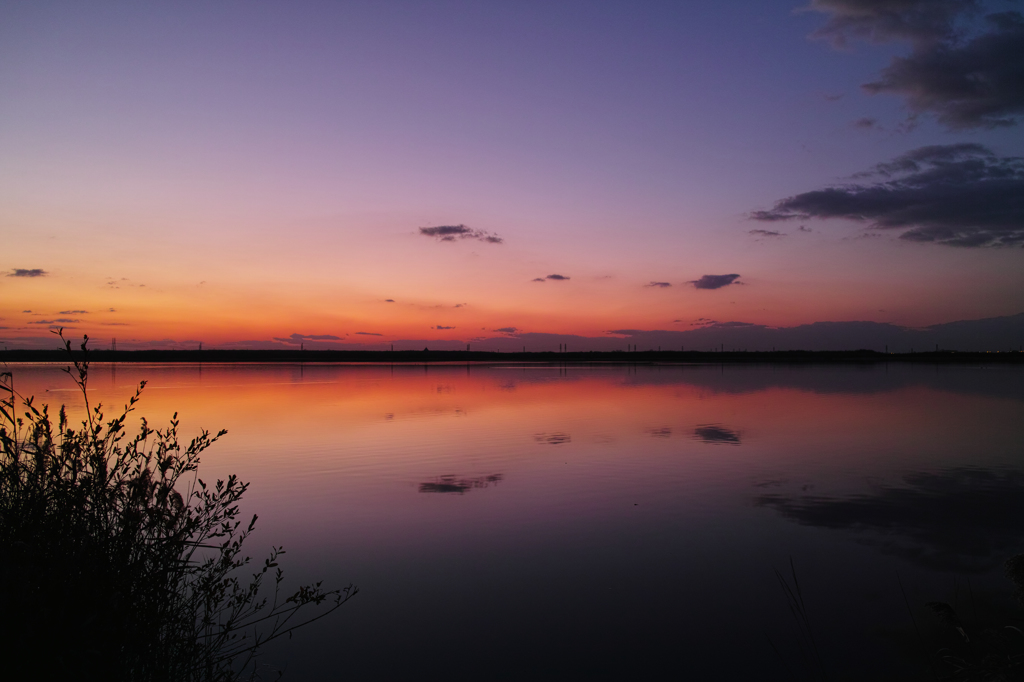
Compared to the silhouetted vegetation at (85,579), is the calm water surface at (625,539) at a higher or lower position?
lower

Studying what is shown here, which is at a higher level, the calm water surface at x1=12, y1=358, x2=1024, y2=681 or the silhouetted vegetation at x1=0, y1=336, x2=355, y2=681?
the silhouetted vegetation at x1=0, y1=336, x2=355, y2=681

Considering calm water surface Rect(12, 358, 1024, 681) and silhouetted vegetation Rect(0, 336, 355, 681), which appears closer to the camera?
silhouetted vegetation Rect(0, 336, 355, 681)

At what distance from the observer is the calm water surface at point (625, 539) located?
18.0 feet

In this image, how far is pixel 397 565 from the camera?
24.4 feet

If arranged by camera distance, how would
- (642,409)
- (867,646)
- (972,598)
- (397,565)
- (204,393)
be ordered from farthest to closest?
1. (204,393)
2. (642,409)
3. (397,565)
4. (972,598)
5. (867,646)

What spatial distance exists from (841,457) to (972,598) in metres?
8.11

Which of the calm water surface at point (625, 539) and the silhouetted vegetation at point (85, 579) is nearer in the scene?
the silhouetted vegetation at point (85, 579)

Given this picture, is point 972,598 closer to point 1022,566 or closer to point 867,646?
point 867,646

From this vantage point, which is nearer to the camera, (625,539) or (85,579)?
(85,579)

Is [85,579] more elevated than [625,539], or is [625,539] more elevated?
[85,579]

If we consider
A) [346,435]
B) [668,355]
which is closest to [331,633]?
[346,435]

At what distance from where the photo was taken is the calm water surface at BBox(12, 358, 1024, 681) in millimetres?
5500

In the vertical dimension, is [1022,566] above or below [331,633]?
above

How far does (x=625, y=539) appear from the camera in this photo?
818 centimetres
